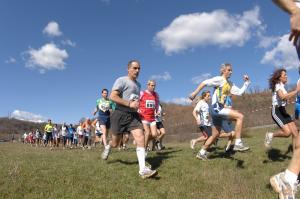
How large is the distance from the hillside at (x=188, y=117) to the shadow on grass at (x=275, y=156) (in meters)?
8.89

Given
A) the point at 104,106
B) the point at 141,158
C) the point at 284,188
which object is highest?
the point at 104,106

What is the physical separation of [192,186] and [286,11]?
4.97 m

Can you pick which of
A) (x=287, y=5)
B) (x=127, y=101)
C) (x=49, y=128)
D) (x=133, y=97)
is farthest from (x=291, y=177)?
(x=49, y=128)

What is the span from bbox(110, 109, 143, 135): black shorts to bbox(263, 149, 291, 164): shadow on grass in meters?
3.48

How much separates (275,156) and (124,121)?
4.48m

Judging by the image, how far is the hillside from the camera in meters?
40.6

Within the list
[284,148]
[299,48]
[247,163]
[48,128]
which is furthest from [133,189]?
[48,128]

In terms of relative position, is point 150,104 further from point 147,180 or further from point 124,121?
point 147,180

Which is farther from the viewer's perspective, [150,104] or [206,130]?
[206,130]

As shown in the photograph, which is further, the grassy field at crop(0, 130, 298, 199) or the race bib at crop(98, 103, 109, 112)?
the race bib at crop(98, 103, 109, 112)

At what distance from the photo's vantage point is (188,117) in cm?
7675

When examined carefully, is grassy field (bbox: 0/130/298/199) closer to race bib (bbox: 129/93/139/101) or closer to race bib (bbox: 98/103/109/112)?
race bib (bbox: 129/93/139/101)

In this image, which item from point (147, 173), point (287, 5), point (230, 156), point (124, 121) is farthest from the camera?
point (230, 156)

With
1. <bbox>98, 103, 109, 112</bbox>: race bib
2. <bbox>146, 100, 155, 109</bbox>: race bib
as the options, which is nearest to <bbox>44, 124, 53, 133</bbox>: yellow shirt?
<bbox>98, 103, 109, 112</bbox>: race bib
